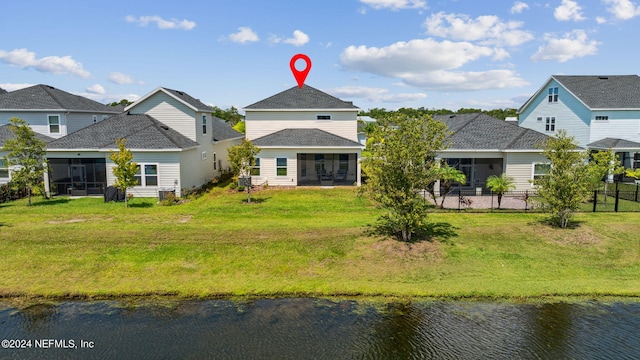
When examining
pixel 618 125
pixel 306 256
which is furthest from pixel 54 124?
pixel 618 125

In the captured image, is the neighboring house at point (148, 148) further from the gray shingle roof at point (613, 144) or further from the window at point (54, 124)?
the gray shingle roof at point (613, 144)

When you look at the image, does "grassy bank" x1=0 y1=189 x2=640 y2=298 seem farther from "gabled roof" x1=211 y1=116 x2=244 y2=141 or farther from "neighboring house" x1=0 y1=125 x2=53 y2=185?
"gabled roof" x1=211 y1=116 x2=244 y2=141

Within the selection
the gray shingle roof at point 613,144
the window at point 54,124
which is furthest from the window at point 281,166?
the gray shingle roof at point 613,144

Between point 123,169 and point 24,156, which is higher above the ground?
point 24,156

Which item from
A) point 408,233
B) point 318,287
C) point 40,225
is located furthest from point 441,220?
point 40,225

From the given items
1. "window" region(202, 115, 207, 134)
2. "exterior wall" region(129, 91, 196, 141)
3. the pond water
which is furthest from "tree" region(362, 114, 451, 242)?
"window" region(202, 115, 207, 134)

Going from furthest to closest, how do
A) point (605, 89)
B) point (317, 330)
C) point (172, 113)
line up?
point (605, 89) < point (172, 113) < point (317, 330)

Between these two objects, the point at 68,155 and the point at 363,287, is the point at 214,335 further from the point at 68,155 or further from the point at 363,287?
the point at 68,155

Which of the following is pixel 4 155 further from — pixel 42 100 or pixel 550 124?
pixel 550 124
